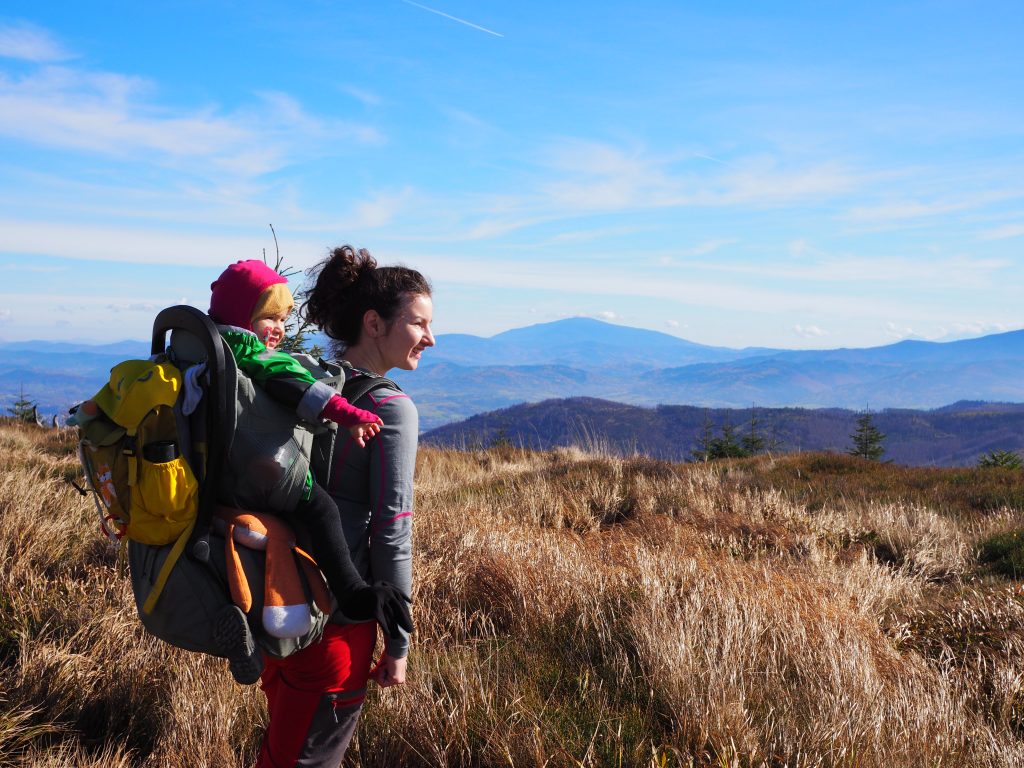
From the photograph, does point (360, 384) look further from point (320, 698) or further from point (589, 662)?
point (589, 662)

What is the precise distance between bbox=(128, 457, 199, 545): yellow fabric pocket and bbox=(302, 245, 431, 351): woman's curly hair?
2.33ft

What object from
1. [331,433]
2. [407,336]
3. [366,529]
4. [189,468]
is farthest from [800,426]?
[189,468]

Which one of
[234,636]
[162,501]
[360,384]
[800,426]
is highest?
[360,384]

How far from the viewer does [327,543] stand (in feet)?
5.64

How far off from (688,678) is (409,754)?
42.7 inches

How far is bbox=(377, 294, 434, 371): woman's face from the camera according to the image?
203cm

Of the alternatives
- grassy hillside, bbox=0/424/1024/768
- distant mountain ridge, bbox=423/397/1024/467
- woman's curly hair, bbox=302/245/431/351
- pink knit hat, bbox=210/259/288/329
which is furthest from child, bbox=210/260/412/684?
distant mountain ridge, bbox=423/397/1024/467

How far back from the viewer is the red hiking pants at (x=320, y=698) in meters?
1.85

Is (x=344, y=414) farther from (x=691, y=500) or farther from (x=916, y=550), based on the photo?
(x=691, y=500)

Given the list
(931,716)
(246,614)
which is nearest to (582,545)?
(931,716)

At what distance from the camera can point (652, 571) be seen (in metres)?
4.00

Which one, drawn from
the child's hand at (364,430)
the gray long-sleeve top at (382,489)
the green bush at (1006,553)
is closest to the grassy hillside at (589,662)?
the green bush at (1006,553)

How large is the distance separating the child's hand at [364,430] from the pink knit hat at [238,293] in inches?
17.5

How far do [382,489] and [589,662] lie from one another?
178 cm
